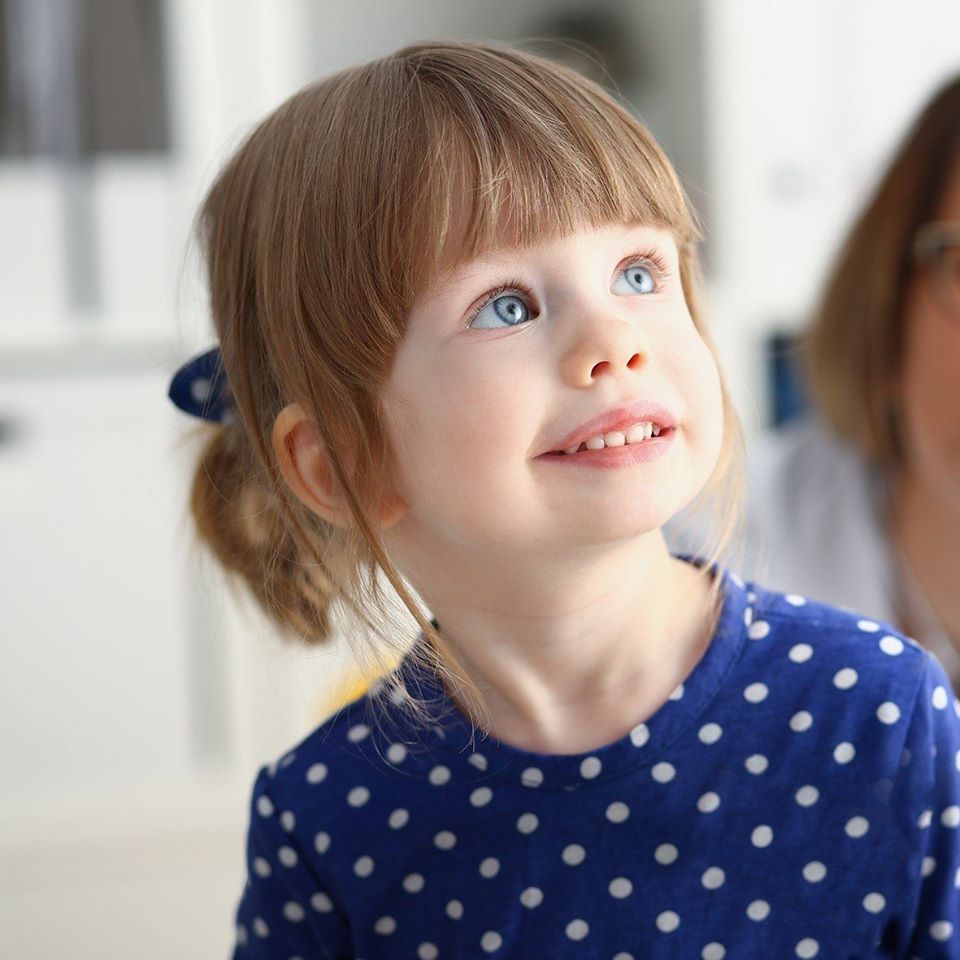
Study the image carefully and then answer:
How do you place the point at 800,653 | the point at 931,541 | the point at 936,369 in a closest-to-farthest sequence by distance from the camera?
the point at 800,653 < the point at 936,369 < the point at 931,541

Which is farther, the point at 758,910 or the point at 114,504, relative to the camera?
the point at 114,504

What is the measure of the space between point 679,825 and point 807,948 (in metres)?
0.08

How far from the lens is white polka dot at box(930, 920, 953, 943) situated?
610mm

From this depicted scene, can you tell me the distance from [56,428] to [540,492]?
4.72 ft

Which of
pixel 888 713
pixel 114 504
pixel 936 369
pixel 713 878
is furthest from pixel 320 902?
pixel 114 504

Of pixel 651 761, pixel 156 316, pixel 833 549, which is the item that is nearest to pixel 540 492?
pixel 651 761

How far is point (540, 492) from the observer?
0.59 m

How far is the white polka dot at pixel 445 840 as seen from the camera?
696 mm

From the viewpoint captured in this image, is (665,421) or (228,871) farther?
(228,871)

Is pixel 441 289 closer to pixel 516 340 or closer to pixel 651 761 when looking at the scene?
pixel 516 340

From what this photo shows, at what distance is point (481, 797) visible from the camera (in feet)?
2.28

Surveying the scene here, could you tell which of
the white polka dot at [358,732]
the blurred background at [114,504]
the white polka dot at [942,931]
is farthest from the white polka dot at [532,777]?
the blurred background at [114,504]

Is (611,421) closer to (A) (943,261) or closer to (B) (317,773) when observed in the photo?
(B) (317,773)

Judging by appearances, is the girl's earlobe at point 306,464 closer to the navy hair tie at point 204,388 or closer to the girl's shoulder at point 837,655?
the navy hair tie at point 204,388
